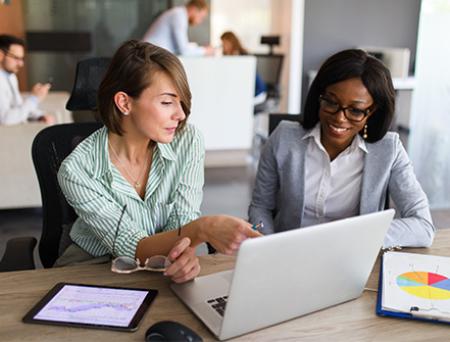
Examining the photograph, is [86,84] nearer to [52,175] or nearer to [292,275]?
[52,175]

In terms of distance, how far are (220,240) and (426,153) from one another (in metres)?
3.07

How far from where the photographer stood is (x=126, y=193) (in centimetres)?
140

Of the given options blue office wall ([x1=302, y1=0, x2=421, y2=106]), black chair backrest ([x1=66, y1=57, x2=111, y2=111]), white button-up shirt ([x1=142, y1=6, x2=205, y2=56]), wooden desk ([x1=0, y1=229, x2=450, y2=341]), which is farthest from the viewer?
blue office wall ([x1=302, y1=0, x2=421, y2=106])

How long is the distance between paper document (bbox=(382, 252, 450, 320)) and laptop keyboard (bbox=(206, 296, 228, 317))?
1.13ft

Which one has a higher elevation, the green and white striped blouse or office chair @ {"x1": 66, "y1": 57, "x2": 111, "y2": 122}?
office chair @ {"x1": 66, "y1": 57, "x2": 111, "y2": 122}

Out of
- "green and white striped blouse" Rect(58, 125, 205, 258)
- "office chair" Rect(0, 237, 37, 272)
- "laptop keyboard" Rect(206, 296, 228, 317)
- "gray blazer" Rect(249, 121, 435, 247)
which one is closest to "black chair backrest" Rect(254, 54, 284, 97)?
"gray blazer" Rect(249, 121, 435, 247)

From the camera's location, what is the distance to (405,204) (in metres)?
1.57

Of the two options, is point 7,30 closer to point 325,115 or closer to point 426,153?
point 426,153

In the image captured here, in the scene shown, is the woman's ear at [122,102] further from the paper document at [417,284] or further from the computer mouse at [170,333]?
the paper document at [417,284]

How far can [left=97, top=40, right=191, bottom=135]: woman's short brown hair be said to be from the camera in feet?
4.46

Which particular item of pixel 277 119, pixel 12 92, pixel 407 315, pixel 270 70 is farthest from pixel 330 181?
pixel 270 70

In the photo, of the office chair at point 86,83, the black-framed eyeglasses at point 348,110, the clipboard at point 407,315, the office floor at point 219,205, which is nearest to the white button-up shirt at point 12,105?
the office floor at point 219,205

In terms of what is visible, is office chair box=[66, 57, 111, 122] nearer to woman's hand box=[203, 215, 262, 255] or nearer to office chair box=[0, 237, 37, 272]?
office chair box=[0, 237, 37, 272]

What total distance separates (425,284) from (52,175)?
3.65ft
